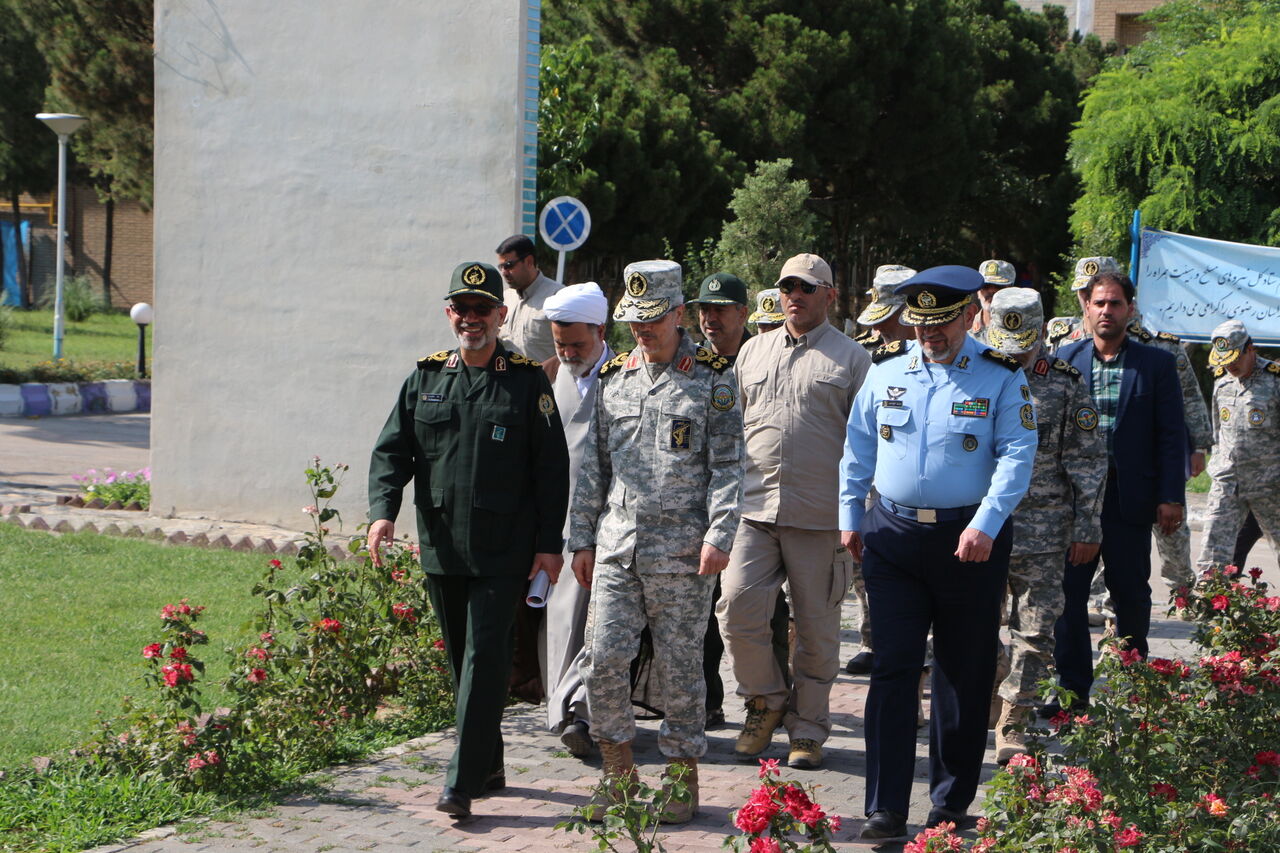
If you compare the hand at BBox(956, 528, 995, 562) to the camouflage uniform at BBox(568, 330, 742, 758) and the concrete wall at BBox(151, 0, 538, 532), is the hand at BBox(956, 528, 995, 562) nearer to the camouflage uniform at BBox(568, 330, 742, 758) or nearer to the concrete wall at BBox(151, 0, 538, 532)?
the camouflage uniform at BBox(568, 330, 742, 758)

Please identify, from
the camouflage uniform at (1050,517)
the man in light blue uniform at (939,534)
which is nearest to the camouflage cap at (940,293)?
the man in light blue uniform at (939,534)

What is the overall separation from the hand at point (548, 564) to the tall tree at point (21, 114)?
35.9 metres

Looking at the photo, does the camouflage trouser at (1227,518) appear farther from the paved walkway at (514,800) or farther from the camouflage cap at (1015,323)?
the camouflage cap at (1015,323)

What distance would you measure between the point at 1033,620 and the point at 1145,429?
1.24m

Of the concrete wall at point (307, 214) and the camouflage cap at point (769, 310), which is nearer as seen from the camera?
the camouflage cap at point (769, 310)

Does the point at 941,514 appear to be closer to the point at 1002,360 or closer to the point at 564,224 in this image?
the point at 1002,360

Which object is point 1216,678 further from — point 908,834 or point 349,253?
point 349,253

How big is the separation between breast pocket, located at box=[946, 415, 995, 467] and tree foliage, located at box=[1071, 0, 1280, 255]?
1527 cm

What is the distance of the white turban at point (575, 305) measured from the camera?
600 cm

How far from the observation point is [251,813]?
5.42 m

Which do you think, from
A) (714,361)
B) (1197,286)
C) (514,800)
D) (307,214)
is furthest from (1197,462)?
(307,214)

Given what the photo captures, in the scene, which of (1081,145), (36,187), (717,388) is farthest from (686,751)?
(36,187)

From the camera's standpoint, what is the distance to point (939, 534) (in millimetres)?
5113

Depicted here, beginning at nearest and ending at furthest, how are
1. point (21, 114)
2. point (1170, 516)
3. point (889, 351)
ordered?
1. point (889, 351)
2. point (1170, 516)
3. point (21, 114)
